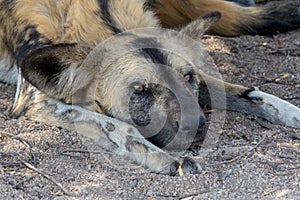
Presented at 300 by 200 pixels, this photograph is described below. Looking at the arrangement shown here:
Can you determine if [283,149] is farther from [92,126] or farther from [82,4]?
[82,4]

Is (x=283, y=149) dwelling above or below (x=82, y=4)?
below

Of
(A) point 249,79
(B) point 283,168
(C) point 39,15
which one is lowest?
(A) point 249,79

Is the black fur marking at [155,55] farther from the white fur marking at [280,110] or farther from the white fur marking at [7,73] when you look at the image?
the white fur marking at [7,73]

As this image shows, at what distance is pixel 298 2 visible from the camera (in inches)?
206

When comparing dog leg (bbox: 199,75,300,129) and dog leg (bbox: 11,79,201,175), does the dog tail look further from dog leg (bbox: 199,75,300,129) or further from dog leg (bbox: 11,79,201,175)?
dog leg (bbox: 11,79,201,175)

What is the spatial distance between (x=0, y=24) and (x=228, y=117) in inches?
56.5

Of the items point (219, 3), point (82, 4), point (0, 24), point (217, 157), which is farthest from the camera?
point (219, 3)

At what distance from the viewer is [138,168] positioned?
3.36m

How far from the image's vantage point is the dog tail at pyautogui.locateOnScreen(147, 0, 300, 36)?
16.2 feet

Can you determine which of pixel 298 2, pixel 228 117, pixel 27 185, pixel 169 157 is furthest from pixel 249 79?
pixel 27 185

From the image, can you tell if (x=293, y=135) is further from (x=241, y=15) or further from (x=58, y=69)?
(x=241, y=15)

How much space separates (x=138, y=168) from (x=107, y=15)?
3.00ft

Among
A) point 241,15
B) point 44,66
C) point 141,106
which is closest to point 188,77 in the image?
point 141,106

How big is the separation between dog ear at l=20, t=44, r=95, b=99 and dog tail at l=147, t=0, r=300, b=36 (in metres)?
1.30
